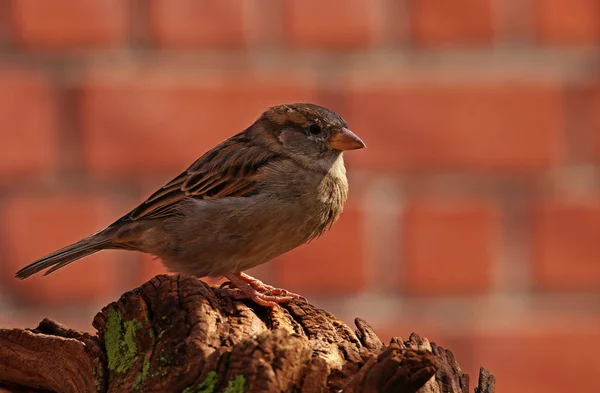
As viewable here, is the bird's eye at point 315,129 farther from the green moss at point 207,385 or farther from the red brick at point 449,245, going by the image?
the green moss at point 207,385

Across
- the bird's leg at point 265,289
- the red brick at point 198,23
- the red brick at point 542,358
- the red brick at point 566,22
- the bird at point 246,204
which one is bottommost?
the red brick at point 542,358

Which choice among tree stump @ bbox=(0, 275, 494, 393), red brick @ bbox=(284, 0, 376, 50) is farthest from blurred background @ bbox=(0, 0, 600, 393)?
tree stump @ bbox=(0, 275, 494, 393)

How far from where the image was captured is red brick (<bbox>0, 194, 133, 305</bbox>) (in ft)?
7.29

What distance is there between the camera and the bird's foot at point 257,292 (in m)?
1.39

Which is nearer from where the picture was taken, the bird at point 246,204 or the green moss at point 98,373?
the green moss at point 98,373

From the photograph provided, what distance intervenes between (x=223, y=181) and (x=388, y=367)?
987 millimetres

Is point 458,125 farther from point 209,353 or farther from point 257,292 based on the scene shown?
point 209,353

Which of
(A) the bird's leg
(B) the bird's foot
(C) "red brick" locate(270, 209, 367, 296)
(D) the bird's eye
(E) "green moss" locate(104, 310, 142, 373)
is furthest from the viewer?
(C) "red brick" locate(270, 209, 367, 296)

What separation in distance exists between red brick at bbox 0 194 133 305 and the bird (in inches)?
5.8

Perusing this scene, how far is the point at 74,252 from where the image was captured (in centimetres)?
202

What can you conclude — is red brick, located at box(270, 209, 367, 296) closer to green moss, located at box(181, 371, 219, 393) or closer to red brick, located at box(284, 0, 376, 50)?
red brick, located at box(284, 0, 376, 50)

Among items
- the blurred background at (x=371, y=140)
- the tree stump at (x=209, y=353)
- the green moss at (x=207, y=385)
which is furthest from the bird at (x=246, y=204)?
the green moss at (x=207, y=385)

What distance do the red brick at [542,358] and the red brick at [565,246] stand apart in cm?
8

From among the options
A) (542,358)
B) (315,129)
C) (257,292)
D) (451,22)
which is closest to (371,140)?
(315,129)
